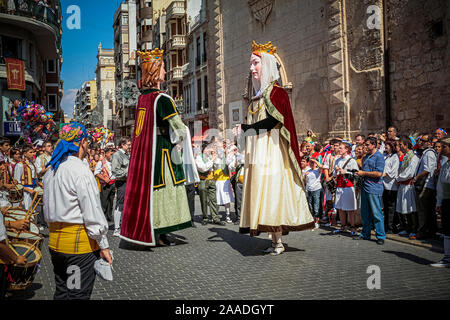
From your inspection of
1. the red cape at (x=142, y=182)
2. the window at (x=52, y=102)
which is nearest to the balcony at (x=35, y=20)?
the window at (x=52, y=102)

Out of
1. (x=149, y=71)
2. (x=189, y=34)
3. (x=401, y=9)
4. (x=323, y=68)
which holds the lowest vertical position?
(x=149, y=71)

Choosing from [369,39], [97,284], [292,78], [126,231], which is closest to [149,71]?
[126,231]

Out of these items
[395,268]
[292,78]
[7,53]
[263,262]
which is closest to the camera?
[395,268]

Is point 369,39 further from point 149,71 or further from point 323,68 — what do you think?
point 149,71

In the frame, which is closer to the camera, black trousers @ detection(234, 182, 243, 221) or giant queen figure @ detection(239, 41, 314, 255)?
giant queen figure @ detection(239, 41, 314, 255)

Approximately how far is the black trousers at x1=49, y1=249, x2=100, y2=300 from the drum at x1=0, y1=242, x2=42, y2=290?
3.73 ft

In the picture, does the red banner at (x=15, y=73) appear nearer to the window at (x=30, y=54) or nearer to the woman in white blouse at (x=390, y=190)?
the window at (x=30, y=54)

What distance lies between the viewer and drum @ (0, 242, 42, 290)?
4.34 meters

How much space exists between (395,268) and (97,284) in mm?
3993

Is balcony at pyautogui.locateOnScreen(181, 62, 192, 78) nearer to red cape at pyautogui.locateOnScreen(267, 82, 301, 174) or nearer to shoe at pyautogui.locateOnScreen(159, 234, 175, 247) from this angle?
shoe at pyautogui.locateOnScreen(159, 234, 175, 247)

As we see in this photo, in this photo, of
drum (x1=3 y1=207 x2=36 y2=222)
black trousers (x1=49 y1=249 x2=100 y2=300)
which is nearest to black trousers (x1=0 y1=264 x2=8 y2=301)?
black trousers (x1=49 y1=249 x2=100 y2=300)

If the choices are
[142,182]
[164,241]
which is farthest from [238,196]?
[142,182]

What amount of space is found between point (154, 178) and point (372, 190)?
12.9 ft

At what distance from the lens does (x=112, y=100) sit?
77.6 metres
